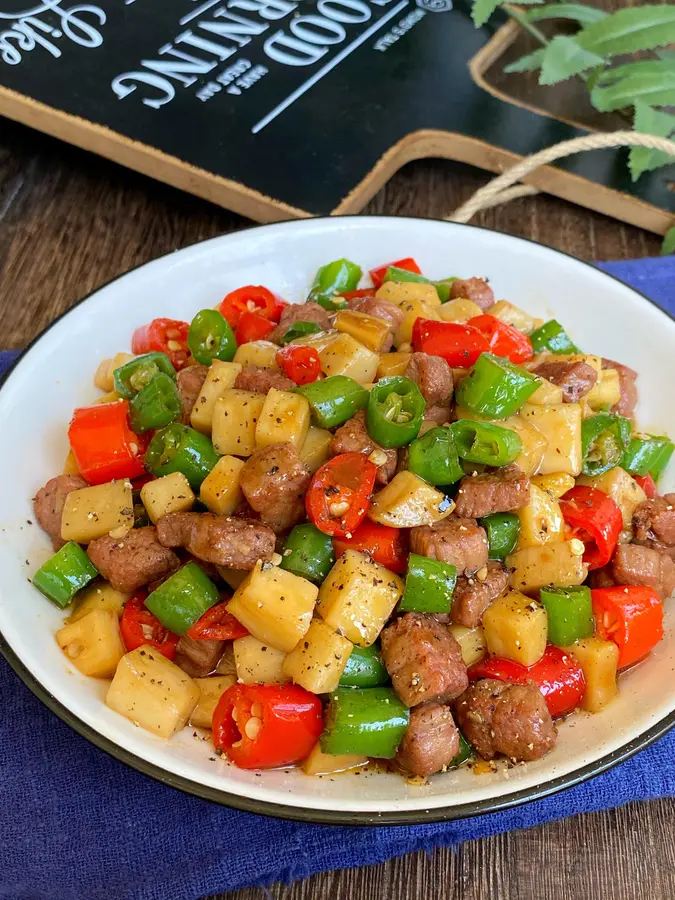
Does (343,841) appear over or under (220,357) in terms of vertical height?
under

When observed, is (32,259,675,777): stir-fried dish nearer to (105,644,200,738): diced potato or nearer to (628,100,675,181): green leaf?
(105,644,200,738): diced potato

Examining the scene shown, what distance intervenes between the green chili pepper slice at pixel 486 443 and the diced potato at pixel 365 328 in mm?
513

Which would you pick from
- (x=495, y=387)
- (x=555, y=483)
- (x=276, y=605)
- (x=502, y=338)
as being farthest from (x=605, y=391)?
(x=276, y=605)

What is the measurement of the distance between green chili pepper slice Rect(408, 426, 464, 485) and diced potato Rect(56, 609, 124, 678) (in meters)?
1.04

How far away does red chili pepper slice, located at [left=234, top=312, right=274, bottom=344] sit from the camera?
3180mm

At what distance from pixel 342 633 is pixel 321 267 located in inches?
69.6

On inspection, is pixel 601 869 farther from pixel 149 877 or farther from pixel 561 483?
pixel 149 877

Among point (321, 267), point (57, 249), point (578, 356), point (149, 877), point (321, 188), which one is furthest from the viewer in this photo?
point (57, 249)

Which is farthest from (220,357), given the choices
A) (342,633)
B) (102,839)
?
(102,839)

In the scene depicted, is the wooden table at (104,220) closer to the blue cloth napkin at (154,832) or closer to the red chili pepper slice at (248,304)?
the red chili pepper slice at (248,304)

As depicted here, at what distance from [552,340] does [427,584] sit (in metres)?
1.36

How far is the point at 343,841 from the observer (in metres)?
2.46

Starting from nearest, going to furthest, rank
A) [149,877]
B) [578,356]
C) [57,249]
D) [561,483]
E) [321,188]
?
[149,877] → [561,483] → [578,356] → [321,188] → [57,249]

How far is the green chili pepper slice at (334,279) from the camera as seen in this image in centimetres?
342
